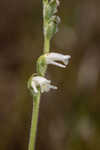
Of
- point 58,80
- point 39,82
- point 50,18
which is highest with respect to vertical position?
point 50,18

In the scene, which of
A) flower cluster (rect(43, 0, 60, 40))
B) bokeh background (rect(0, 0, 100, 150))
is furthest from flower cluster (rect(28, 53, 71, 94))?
bokeh background (rect(0, 0, 100, 150))

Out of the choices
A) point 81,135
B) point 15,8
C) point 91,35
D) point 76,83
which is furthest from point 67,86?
point 15,8

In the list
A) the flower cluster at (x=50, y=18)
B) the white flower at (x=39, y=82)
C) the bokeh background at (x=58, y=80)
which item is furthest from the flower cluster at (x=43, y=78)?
the bokeh background at (x=58, y=80)

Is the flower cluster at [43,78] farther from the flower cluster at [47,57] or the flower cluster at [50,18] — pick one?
the flower cluster at [50,18]

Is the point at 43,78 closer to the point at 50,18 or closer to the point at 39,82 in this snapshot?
the point at 39,82

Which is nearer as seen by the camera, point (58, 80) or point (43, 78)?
point (43, 78)

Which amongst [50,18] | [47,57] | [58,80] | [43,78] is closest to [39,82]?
[43,78]

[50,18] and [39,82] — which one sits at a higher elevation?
[50,18]
